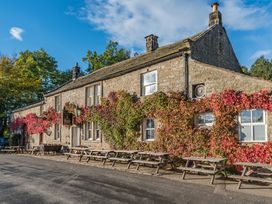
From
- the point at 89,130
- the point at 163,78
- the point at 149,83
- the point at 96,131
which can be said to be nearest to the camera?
the point at 163,78

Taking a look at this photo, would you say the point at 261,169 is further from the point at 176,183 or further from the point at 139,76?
the point at 139,76

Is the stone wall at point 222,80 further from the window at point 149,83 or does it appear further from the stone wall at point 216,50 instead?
the window at point 149,83

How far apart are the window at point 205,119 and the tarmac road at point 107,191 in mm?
3729

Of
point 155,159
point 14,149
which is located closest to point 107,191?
point 155,159

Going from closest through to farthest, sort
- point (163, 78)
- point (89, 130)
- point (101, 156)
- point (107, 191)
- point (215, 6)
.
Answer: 1. point (107, 191)
2. point (163, 78)
3. point (101, 156)
4. point (215, 6)
5. point (89, 130)

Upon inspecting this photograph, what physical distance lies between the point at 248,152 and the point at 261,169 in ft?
2.82

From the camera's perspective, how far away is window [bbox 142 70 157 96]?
55.0ft

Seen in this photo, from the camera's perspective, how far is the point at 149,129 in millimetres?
16500

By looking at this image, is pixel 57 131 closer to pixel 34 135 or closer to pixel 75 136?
pixel 75 136

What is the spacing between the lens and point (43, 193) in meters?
8.70

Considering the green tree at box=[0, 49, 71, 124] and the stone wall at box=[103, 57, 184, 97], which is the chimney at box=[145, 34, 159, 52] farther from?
the green tree at box=[0, 49, 71, 124]

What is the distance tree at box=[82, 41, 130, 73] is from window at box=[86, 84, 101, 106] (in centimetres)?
2177

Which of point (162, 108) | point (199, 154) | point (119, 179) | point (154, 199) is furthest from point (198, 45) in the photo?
point (154, 199)

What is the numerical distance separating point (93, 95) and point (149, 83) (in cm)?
640
